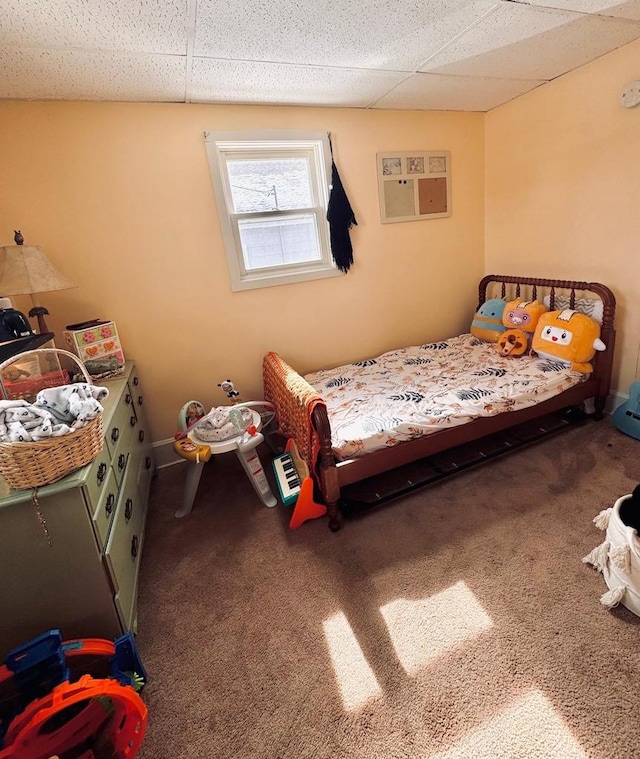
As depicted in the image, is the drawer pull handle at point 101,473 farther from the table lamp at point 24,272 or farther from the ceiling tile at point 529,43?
the ceiling tile at point 529,43

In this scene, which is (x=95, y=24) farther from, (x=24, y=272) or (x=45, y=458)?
(x=45, y=458)

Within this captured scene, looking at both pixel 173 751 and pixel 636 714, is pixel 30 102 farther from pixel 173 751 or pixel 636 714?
pixel 636 714

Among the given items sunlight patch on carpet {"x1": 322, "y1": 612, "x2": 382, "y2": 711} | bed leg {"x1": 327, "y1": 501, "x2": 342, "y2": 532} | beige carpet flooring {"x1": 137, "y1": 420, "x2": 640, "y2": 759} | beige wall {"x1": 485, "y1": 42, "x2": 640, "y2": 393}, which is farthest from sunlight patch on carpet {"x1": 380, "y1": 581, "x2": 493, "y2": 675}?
beige wall {"x1": 485, "y1": 42, "x2": 640, "y2": 393}

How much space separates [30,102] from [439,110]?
2.69 meters

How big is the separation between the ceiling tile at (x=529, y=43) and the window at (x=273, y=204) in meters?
0.92

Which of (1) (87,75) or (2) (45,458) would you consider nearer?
(2) (45,458)

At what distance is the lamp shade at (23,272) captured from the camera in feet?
5.66

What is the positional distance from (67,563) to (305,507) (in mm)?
1038

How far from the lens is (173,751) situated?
1.10 m

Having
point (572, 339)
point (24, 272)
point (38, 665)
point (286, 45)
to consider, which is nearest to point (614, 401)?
point (572, 339)

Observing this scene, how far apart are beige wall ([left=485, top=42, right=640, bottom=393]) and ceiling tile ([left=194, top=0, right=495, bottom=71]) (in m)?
1.15

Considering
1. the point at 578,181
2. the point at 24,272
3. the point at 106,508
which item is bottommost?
the point at 106,508

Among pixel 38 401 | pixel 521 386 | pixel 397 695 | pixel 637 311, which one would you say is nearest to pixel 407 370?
pixel 521 386

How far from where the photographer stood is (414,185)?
9.59ft
